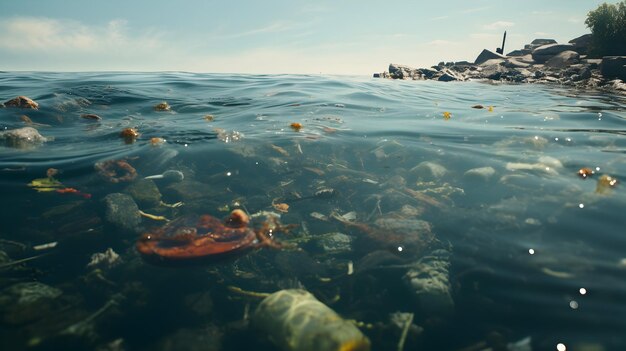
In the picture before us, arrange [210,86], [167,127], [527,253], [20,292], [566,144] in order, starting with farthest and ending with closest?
[210,86] < [167,127] < [566,144] < [527,253] < [20,292]

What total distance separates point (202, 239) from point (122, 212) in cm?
112

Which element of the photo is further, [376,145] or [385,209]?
[376,145]

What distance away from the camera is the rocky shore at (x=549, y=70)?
61.1 feet

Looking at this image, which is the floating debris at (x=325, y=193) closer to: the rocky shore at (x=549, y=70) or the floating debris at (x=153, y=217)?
the floating debris at (x=153, y=217)

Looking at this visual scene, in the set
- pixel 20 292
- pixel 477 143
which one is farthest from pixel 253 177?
pixel 477 143

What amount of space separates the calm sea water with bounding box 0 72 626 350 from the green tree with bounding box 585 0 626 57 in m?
29.5

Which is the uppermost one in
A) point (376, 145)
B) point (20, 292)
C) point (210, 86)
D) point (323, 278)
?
point (210, 86)

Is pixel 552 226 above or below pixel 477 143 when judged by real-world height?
below

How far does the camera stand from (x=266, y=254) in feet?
9.37

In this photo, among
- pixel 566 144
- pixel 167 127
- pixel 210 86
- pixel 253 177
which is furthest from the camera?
pixel 210 86

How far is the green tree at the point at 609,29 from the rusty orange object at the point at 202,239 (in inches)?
1411

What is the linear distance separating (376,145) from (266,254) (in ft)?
10.7

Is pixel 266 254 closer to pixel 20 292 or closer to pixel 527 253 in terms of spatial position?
pixel 20 292

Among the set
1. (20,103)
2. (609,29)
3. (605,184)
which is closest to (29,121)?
(20,103)
